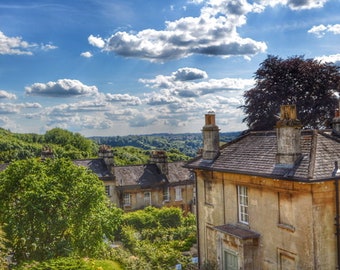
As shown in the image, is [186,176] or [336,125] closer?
[336,125]

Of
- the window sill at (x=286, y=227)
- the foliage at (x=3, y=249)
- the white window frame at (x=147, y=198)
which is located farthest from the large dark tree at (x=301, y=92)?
the foliage at (x=3, y=249)

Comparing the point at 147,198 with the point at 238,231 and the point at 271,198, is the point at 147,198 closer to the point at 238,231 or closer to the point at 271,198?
the point at 238,231

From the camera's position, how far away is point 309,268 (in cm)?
1534

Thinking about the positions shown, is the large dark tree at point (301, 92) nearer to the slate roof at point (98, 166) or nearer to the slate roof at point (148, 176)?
the slate roof at point (148, 176)

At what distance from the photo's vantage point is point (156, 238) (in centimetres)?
2972

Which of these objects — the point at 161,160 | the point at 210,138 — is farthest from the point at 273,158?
the point at 161,160

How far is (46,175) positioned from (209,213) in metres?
9.56

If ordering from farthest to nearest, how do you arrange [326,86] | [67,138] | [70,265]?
1. [67,138]
2. [326,86]
3. [70,265]

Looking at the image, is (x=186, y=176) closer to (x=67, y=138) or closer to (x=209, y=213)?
(x=209, y=213)

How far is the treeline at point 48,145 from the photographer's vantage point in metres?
90.7

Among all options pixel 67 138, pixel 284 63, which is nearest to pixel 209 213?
pixel 284 63

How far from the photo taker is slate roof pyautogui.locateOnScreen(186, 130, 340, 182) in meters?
15.5

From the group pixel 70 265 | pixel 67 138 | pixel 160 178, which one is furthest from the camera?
pixel 67 138

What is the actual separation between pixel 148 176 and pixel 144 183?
1614 millimetres
